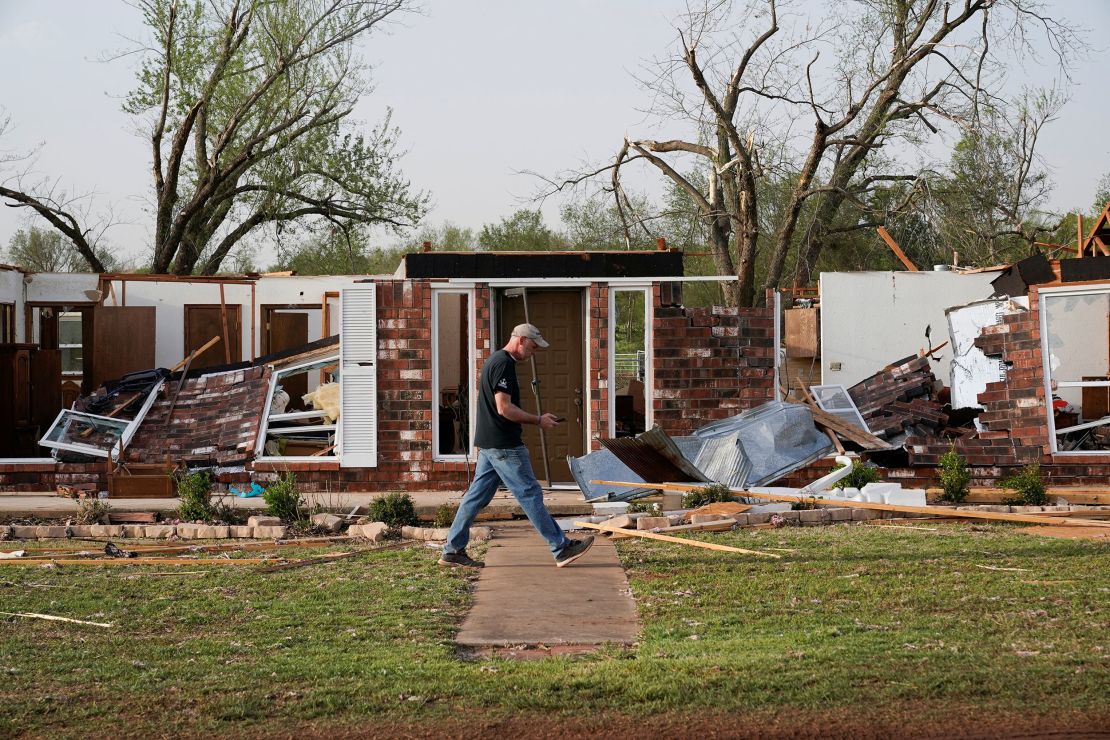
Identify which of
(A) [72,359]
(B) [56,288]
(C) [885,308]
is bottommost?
(A) [72,359]

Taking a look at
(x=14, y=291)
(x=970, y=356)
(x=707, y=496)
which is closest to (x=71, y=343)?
(x=14, y=291)

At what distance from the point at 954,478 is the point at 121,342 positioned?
1357 cm

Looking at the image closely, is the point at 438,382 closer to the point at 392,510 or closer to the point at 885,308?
the point at 392,510

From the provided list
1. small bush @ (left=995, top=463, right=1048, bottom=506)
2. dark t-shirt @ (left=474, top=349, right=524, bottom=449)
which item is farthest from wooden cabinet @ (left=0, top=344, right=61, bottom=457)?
small bush @ (left=995, top=463, right=1048, bottom=506)

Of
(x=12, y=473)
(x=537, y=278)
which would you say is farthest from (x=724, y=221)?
(x=12, y=473)

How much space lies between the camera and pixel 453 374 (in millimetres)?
17625

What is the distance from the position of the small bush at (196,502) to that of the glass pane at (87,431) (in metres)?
3.06

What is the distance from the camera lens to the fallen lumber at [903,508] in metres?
10.7

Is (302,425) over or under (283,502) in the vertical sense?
over

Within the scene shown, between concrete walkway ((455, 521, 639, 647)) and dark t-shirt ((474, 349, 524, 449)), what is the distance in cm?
102

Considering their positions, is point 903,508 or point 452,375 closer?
point 903,508

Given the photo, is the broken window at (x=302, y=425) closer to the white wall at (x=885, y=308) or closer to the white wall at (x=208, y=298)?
the white wall at (x=208, y=298)

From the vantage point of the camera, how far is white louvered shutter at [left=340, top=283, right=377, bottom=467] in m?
13.9

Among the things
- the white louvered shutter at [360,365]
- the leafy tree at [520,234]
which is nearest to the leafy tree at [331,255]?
the leafy tree at [520,234]
